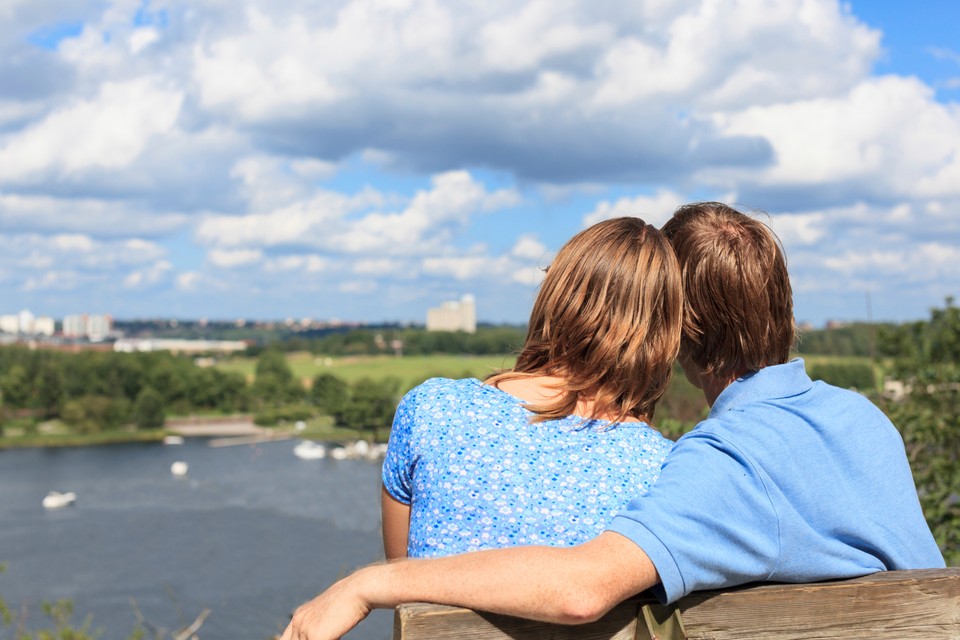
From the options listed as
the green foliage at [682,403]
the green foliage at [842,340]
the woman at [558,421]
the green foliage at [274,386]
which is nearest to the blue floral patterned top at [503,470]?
the woman at [558,421]

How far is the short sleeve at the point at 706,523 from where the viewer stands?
1.10 m

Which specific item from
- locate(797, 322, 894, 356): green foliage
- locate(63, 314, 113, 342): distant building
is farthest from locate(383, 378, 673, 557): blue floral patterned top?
locate(63, 314, 113, 342): distant building

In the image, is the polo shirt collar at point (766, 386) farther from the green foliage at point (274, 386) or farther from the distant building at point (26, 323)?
the distant building at point (26, 323)

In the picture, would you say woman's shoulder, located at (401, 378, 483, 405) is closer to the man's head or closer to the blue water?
the man's head

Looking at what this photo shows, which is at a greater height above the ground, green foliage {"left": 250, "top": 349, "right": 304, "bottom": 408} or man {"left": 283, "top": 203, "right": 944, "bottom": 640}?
man {"left": 283, "top": 203, "right": 944, "bottom": 640}

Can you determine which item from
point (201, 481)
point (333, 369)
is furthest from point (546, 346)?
point (333, 369)

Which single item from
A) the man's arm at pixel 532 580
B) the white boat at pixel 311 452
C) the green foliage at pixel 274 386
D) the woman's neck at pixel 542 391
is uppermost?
the woman's neck at pixel 542 391

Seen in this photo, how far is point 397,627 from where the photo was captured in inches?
40.9

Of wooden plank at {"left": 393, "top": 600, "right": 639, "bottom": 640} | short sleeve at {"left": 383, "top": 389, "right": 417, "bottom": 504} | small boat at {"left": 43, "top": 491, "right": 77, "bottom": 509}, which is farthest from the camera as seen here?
small boat at {"left": 43, "top": 491, "right": 77, "bottom": 509}

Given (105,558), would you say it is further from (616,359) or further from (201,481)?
(616,359)

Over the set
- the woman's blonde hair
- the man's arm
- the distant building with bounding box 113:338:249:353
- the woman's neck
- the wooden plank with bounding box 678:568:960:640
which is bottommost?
the distant building with bounding box 113:338:249:353

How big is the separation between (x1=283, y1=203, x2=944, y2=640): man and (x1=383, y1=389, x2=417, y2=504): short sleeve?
0.29 meters

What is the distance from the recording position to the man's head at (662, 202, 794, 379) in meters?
1.49

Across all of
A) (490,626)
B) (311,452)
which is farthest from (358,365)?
(490,626)
